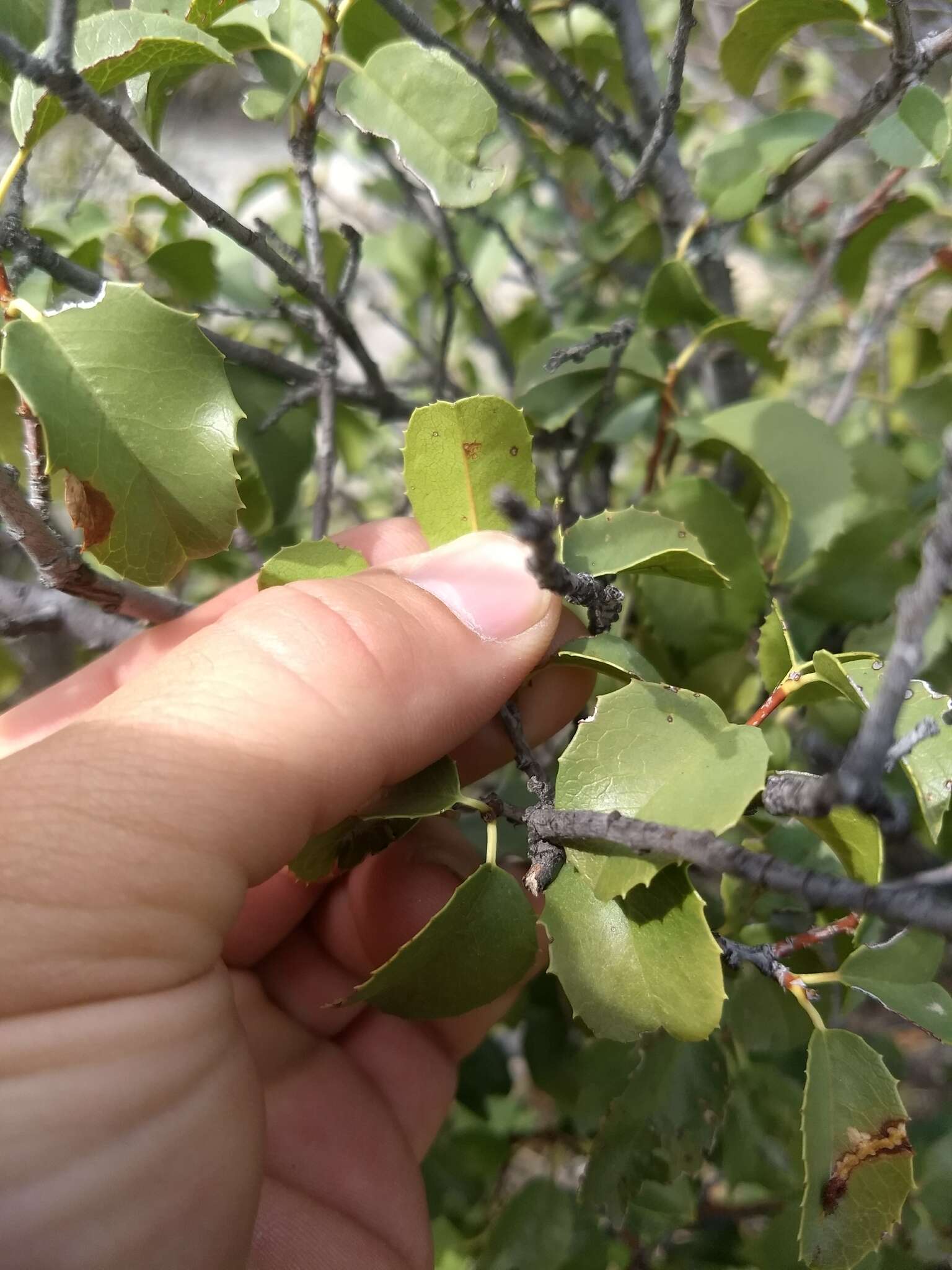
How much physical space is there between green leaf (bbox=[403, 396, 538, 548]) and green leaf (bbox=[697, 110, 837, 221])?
1.25 ft

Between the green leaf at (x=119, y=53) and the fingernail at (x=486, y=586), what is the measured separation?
35 centimetres

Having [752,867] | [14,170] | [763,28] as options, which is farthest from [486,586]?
[763,28]

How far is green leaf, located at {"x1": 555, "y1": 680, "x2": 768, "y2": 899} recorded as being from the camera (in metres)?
0.52

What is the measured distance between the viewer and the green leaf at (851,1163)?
1.77 ft

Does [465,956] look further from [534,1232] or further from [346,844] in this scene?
[534,1232]

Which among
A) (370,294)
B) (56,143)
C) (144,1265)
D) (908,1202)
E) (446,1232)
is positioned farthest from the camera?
(56,143)

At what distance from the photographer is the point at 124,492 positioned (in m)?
0.59

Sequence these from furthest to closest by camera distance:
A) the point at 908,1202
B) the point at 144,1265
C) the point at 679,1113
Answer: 1. the point at 908,1202
2. the point at 679,1113
3. the point at 144,1265

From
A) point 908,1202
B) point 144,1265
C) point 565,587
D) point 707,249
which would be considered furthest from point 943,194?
point 144,1265

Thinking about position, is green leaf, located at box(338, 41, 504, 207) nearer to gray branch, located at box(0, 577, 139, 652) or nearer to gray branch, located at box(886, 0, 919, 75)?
gray branch, located at box(886, 0, 919, 75)

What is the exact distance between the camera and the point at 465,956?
22.3 inches

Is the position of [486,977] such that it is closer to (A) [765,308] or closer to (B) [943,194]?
(B) [943,194]

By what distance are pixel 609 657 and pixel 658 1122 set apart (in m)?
0.43

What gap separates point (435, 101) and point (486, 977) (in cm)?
61
